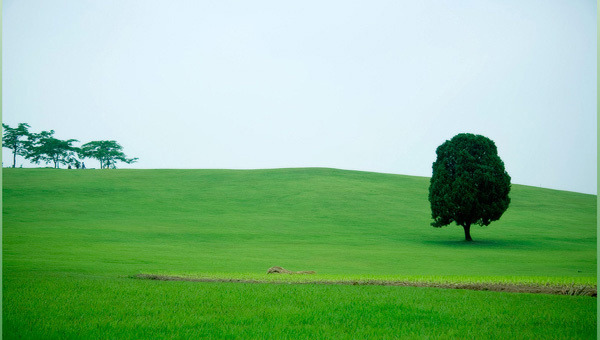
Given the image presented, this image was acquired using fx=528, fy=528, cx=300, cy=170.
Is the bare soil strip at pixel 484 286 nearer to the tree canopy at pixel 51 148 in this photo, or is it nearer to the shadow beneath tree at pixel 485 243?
the shadow beneath tree at pixel 485 243

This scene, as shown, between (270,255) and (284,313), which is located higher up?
(284,313)

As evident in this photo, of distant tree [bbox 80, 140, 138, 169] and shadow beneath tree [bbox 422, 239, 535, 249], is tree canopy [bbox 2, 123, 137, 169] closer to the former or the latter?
distant tree [bbox 80, 140, 138, 169]

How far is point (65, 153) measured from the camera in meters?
102

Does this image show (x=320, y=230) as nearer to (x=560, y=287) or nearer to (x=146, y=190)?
(x=146, y=190)

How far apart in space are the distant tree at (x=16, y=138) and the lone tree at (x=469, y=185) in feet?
247

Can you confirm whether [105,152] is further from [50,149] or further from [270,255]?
[270,255]

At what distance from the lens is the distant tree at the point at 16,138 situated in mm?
90188

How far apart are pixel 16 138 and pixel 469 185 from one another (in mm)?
80668

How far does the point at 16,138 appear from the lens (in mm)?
92500

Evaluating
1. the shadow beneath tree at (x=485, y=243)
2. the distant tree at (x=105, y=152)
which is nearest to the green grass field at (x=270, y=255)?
the shadow beneath tree at (x=485, y=243)

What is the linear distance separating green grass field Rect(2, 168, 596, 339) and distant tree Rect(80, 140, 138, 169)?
36.0 meters

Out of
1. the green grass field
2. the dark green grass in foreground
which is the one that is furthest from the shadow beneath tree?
the dark green grass in foreground

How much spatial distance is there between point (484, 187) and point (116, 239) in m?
29.0

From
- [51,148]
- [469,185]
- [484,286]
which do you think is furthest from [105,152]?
[484,286]
